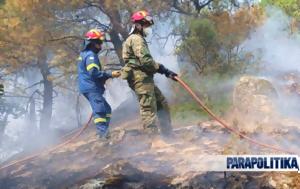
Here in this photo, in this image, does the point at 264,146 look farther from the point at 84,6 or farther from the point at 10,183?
the point at 84,6

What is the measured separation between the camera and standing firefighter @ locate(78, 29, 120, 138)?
6849 mm

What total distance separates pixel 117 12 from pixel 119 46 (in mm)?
1125

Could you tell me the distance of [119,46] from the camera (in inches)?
485

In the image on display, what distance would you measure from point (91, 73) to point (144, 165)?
69.9 inches

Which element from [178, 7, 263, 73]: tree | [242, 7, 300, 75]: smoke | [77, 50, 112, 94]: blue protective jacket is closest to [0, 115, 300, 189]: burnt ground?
[77, 50, 112, 94]: blue protective jacket

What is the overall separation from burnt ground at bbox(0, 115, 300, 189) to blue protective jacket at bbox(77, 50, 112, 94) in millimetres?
874

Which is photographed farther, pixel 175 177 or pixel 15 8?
pixel 15 8

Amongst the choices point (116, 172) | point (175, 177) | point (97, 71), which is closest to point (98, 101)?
point (97, 71)

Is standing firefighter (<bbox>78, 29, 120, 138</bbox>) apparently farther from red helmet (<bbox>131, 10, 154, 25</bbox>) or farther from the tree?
the tree

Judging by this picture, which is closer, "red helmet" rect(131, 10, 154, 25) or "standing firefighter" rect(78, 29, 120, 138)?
"red helmet" rect(131, 10, 154, 25)

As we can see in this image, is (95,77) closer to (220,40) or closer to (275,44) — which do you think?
(220,40)

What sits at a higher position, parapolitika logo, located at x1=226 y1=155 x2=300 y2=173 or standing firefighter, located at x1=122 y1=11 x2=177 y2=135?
standing firefighter, located at x1=122 y1=11 x2=177 y2=135

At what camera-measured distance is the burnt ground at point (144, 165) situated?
5.02 metres

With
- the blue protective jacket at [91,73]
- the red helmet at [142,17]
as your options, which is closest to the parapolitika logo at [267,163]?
the red helmet at [142,17]
